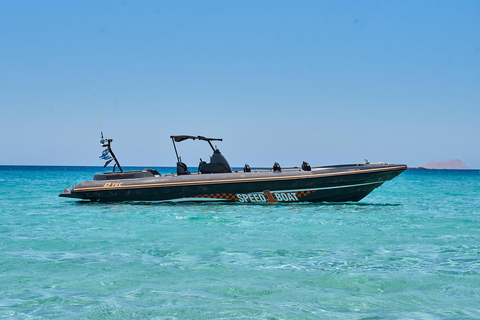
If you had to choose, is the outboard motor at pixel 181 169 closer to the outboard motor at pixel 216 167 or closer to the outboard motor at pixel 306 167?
the outboard motor at pixel 216 167

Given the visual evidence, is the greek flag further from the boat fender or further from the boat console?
the boat fender

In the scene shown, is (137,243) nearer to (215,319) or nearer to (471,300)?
(215,319)

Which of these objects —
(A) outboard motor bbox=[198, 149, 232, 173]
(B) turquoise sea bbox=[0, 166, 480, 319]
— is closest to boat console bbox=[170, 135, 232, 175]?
(A) outboard motor bbox=[198, 149, 232, 173]


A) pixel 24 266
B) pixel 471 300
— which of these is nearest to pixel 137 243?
pixel 24 266

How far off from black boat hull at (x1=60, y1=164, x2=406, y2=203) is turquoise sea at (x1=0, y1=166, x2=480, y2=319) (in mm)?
4230

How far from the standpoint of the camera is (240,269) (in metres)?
7.30

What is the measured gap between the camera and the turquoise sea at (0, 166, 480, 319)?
212 inches

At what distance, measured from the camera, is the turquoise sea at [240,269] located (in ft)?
17.6

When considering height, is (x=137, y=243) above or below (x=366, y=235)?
above

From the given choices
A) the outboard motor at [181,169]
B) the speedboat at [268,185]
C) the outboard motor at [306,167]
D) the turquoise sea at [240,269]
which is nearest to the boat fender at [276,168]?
the speedboat at [268,185]

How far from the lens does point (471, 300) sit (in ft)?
18.8

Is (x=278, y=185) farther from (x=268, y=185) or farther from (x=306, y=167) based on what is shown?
(x=306, y=167)

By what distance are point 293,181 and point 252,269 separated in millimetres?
10793

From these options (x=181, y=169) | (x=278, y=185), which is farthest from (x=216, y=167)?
(x=278, y=185)
